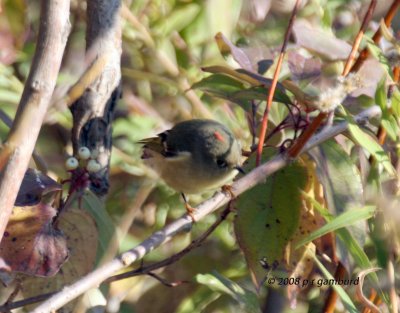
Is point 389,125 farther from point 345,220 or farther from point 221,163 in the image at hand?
point 221,163

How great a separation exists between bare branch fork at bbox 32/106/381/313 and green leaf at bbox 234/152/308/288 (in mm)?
86

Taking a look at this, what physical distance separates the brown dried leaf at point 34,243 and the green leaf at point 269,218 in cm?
33

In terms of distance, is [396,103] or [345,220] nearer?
[345,220]

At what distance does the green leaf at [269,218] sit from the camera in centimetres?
129

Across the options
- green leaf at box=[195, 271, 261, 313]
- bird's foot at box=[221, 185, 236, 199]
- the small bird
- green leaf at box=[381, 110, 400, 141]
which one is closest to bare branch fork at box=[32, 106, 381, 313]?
bird's foot at box=[221, 185, 236, 199]

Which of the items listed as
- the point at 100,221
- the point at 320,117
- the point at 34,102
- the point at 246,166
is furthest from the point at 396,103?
the point at 34,102

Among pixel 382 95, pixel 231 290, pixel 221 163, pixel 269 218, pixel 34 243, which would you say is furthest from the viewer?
pixel 221 163

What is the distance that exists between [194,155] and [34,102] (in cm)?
145

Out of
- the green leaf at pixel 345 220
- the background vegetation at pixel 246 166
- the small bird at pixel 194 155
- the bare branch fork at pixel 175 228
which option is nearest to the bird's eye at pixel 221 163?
the small bird at pixel 194 155

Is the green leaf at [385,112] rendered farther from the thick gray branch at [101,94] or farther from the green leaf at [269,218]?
the thick gray branch at [101,94]

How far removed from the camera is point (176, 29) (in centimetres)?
208

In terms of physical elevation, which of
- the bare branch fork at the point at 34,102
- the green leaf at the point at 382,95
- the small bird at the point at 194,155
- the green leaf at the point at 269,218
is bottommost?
the small bird at the point at 194,155

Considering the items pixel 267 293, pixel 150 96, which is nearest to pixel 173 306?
pixel 267 293

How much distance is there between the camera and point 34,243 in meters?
1.09
